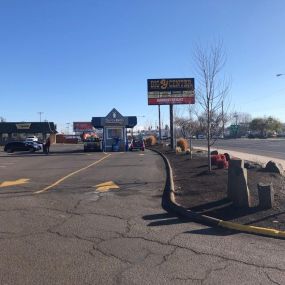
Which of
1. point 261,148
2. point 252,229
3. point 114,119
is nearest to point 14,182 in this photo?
point 252,229

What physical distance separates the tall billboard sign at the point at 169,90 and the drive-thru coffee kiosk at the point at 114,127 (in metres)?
3.63

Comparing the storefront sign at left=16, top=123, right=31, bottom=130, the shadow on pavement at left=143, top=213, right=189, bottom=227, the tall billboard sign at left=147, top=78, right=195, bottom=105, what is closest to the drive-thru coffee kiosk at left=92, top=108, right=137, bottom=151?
the tall billboard sign at left=147, top=78, right=195, bottom=105

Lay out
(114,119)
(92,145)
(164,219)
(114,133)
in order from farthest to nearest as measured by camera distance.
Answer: (114,133) < (114,119) < (92,145) < (164,219)

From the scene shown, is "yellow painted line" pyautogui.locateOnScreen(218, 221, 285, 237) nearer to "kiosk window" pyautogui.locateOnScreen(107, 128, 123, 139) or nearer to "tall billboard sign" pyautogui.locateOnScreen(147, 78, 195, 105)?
"tall billboard sign" pyautogui.locateOnScreen(147, 78, 195, 105)

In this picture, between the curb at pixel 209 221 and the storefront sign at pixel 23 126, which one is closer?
the curb at pixel 209 221

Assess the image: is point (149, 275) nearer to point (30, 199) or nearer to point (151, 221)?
point (151, 221)

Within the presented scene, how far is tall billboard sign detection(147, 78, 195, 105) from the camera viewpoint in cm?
4791

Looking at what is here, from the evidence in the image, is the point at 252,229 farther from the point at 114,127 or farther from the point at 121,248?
the point at 114,127

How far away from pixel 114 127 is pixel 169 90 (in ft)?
23.2

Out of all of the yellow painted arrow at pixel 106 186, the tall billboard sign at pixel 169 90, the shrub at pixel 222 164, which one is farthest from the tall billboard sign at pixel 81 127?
the yellow painted arrow at pixel 106 186

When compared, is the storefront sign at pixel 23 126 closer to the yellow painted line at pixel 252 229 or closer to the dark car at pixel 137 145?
the dark car at pixel 137 145

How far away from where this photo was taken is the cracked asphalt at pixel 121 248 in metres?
6.15

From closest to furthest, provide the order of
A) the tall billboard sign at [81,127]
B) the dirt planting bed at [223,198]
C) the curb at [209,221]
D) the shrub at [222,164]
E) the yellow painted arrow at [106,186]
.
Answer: the curb at [209,221], the dirt planting bed at [223,198], the yellow painted arrow at [106,186], the shrub at [222,164], the tall billboard sign at [81,127]

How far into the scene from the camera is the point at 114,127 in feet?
167
